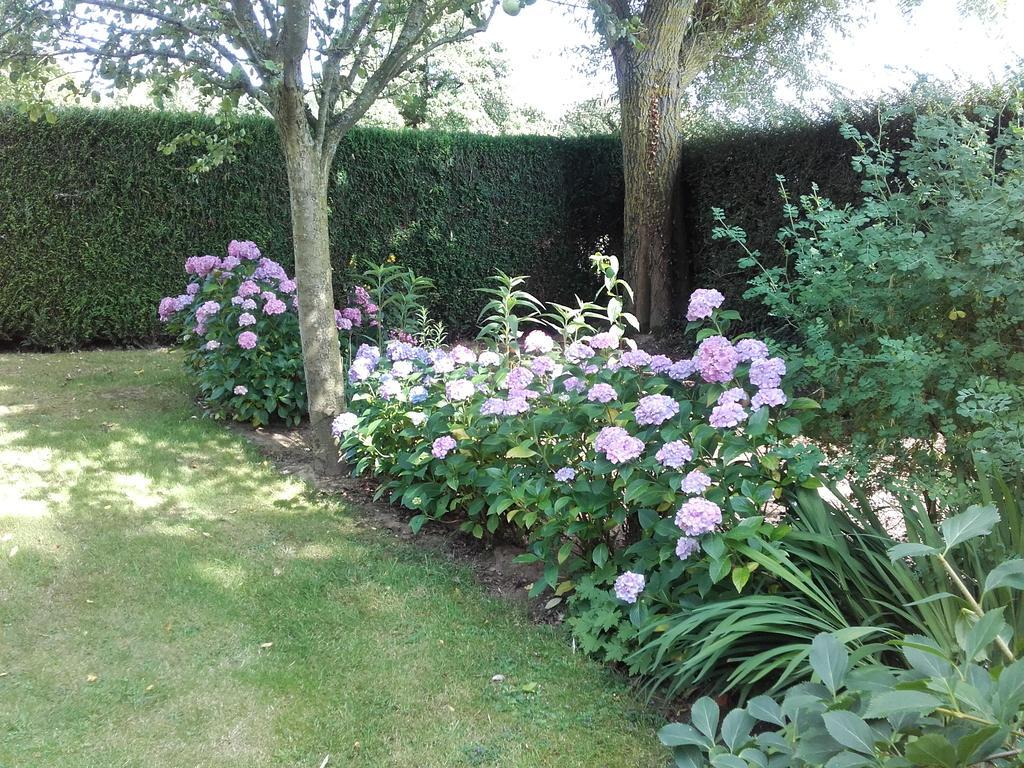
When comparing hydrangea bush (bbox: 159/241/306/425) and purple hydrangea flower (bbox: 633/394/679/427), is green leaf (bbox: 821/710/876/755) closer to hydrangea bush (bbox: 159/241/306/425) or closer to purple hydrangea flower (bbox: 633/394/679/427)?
purple hydrangea flower (bbox: 633/394/679/427)

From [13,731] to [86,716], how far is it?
0.66ft

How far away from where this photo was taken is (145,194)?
23.7 feet

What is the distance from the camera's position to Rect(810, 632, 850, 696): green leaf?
1.66 metres

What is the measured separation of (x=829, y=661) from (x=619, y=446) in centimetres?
122

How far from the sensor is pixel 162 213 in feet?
23.9

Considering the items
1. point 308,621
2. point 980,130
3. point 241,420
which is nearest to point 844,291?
point 980,130

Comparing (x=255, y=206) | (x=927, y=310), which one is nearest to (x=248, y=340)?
(x=255, y=206)

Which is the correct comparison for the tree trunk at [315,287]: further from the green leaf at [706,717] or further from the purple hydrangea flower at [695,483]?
the green leaf at [706,717]

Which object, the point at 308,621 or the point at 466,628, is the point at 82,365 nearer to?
the point at 308,621

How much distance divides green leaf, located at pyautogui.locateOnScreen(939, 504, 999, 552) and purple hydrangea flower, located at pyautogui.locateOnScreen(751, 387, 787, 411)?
993 mm

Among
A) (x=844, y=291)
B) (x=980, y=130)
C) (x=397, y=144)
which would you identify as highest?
(x=397, y=144)

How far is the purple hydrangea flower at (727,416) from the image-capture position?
269 centimetres

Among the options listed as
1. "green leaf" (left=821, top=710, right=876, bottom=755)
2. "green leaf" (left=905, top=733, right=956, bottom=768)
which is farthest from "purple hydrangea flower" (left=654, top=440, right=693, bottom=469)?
"green leaf" (left=905, top=733, right=956, bottom=768)

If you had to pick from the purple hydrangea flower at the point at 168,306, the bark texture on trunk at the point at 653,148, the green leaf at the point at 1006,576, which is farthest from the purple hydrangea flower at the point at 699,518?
the bark texture on trunk at the point at 653,148
